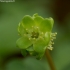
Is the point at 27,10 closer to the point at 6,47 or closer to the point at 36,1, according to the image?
the point at 36,1

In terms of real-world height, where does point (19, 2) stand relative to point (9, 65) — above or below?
above

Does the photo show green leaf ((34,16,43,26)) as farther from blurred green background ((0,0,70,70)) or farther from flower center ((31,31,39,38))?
blurred green background ((0,0,70,70))

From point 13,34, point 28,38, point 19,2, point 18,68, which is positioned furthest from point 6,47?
point 28,38

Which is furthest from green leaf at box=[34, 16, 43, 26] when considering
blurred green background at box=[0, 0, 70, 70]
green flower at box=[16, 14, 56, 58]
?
blurred green background at box=[0, 0, 70, 70]

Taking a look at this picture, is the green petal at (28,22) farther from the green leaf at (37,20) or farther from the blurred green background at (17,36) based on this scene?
the blurred green background at (17,36)

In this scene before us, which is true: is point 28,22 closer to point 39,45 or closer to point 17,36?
point 39,45
